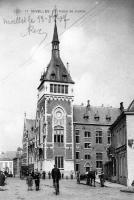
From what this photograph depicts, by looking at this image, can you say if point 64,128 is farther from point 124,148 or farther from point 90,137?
point 124,148

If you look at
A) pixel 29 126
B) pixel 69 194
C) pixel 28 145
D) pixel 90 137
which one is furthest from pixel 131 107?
pixel 29 126

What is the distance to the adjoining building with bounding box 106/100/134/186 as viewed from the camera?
3638 centimetres

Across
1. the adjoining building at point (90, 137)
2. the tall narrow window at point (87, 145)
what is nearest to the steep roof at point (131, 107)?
the adjoining building at point (90, 137)

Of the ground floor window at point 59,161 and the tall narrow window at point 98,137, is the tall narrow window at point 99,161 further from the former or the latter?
the ground floor window at point 59,161

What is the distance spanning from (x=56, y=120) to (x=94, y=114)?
1003cm

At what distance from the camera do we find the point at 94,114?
7550 cm

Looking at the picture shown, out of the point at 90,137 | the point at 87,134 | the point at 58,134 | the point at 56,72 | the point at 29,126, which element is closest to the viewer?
the point at 58,134

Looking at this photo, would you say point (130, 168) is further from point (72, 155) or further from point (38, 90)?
point (38, 90)

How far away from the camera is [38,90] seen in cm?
7425

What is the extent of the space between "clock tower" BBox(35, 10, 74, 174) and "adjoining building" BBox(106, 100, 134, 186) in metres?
22.3

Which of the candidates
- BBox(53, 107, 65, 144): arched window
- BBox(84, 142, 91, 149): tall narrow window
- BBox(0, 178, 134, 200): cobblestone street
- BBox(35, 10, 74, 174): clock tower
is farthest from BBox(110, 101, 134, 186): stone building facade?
BBox(84, 142, 91, 149): tall narrow window

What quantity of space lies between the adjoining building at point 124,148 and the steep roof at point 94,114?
27944 mm

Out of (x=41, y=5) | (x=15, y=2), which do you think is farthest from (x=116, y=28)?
(x=15, y=2)

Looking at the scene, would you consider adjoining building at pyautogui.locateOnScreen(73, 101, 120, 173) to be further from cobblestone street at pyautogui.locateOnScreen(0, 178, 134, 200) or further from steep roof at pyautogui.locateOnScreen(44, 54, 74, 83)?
cobblestone street at pyautogui.locateOnScreen(0, 178, 134, 200)
